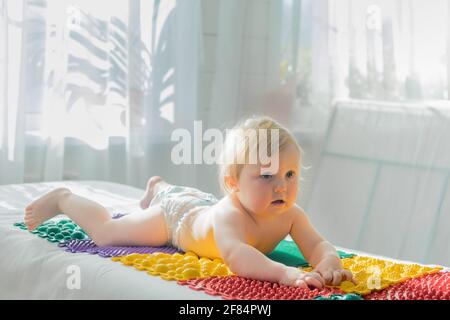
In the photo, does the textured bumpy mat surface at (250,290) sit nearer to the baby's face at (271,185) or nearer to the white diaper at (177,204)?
the baby's face at (271,185)

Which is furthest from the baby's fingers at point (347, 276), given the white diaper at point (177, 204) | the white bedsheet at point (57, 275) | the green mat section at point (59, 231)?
the green mat section at point (59, 231)

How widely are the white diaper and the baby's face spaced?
20cm

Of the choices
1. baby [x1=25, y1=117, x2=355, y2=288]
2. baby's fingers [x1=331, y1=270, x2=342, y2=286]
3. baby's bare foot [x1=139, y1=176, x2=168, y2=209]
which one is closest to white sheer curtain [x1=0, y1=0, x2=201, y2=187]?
baby's bare foot [x1=139, y1=176, x2=168, y2=209]

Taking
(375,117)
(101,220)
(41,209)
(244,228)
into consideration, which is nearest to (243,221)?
(244,228)

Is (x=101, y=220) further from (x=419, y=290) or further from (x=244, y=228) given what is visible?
(x=419, y=290)

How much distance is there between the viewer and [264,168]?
4.45ft

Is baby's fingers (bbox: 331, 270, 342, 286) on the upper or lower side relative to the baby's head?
lower

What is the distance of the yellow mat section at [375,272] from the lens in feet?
4.00

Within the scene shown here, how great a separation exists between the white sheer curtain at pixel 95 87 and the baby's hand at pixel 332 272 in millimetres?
1286

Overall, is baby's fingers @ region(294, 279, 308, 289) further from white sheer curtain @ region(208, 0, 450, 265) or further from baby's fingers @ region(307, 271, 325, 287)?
white sheer curtain @ region(208, 0, 450, 265)

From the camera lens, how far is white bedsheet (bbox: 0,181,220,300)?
119 cm

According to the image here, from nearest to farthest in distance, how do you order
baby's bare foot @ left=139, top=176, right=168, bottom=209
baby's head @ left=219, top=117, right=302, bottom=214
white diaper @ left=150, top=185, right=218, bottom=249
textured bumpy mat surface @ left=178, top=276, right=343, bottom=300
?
textured bumpy mat surface @ left=178, top=276, right=343, bottom=300 < baby's head @ left=219, top=117, right=302, bottom=214 < white diaper @ left=150, top=185, right=218, bottom=249 < baby's bare foot @ left=139, top=176, right=168, bottom=209
